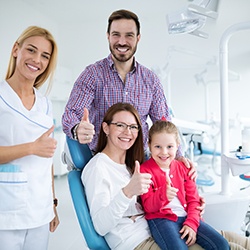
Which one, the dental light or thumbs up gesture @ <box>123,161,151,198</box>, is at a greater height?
the dental light

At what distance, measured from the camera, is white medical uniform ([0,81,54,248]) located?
1.02 meters

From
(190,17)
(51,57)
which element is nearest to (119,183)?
(51,57)

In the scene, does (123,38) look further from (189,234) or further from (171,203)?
(189,234)

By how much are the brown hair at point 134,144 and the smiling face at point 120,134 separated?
2 cm

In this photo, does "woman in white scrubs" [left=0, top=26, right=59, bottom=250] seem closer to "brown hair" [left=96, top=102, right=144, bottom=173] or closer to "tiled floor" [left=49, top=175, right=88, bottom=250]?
"brown hair" [left=96, top=102, right=144, bottom=173]

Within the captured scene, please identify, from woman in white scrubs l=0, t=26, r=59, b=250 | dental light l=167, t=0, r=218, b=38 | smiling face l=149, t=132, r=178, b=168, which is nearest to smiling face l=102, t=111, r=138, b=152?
smiling face l=149, t=132, r=178, b=168

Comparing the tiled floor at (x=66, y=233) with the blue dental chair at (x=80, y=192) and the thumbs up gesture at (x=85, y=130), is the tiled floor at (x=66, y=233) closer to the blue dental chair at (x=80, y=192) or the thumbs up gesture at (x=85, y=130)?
the blue dental chair at (x=80, y=192)

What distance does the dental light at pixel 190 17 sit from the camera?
1.30 metres

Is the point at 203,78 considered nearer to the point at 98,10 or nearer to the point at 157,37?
the point at 157,37

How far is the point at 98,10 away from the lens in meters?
4.52

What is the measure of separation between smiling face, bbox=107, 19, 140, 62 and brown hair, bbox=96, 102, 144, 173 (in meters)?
0.28

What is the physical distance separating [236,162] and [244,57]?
11.6 ft

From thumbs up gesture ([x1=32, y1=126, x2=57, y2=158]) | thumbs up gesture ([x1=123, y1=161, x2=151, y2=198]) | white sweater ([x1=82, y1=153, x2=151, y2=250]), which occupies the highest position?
thumbs up gesture ([x1=32, y1=126, x2=57, y2=158])

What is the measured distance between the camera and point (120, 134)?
4.20 feet
